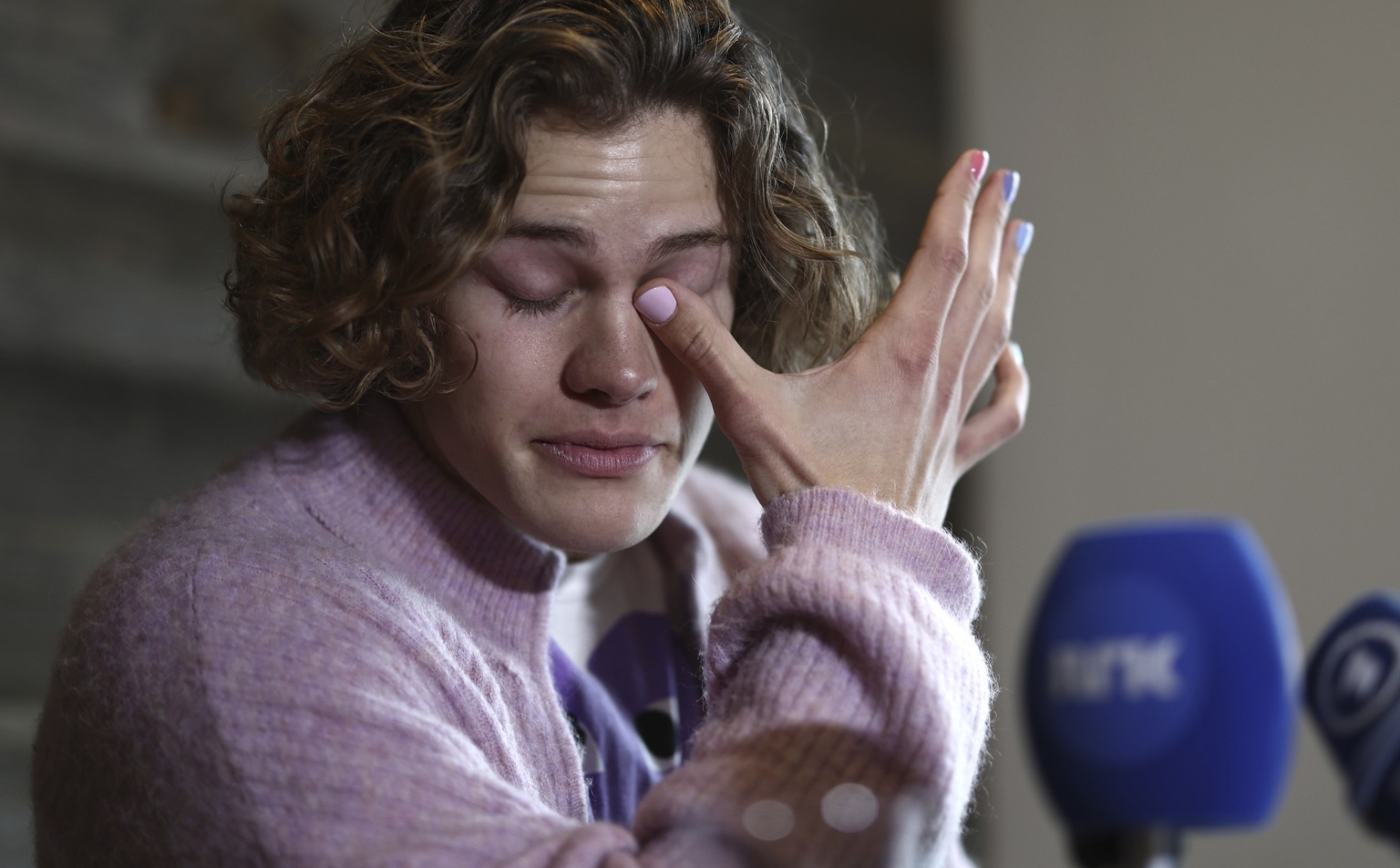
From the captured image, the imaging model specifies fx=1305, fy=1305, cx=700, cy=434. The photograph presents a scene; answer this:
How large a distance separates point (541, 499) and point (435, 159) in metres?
0.26

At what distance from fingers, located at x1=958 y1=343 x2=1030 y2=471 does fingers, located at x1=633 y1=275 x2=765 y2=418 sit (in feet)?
0.90

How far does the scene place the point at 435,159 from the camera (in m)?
0.95

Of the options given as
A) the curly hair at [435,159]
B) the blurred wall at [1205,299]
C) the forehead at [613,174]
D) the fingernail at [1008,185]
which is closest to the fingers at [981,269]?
the fingernail at [1008,185]

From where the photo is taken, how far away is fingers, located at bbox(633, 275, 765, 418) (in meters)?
0.98

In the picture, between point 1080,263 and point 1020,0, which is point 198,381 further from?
point 1020,0

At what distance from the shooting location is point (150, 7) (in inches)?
87.6

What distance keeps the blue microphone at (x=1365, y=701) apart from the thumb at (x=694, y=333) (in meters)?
0.53

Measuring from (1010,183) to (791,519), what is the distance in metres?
0.47

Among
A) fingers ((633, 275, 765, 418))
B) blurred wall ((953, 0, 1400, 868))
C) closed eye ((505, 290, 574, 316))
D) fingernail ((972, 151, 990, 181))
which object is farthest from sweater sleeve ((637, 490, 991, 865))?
blurred wall ((953, 0, 1400, 868))

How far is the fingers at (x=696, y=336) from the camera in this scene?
3.21 ft

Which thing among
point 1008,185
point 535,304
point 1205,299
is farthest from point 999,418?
point 1205,299

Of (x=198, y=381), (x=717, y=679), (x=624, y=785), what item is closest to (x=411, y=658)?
(x=717, y=679)

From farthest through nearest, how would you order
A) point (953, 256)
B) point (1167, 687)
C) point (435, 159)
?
1. point (953, 256)
2. point (435, 159)
3. point (1167, 687)

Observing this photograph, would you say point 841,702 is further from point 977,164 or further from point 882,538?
point 977,164
